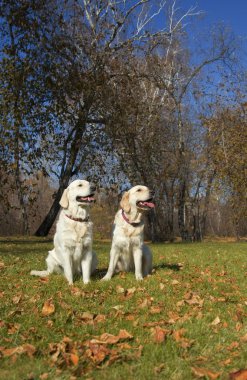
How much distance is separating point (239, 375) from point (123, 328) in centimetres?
144

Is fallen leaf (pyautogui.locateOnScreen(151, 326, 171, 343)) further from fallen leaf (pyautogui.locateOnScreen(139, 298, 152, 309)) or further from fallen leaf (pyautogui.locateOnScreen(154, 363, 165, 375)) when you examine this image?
fallen leaf (pyautogui.locateOnScreen(139, 298, 152, 309))

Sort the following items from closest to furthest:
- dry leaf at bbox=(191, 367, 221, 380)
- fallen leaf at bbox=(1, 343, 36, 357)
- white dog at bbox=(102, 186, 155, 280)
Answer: dry leaf at bbox=(191, 367, 221, 380)
fallen leaf at bbox=(1, 343, 36, 357)
white dog at bbox=(102, 186, 155, 280)

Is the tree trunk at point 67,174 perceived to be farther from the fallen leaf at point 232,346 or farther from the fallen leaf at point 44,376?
the fallen leaf at point 44,376

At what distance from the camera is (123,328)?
4137 mm

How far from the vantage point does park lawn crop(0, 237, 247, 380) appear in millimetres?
3104

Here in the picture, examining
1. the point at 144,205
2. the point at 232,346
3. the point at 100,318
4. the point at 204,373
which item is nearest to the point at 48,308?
the point at 100,318

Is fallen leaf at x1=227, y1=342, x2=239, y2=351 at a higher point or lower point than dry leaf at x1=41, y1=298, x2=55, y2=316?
lower

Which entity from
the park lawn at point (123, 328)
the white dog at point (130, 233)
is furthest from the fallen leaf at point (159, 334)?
the white dog at point (130, 233)

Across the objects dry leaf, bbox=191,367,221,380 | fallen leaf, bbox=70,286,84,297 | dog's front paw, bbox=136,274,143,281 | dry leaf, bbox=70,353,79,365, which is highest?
dog's front paw, bbox=136,274,143,281

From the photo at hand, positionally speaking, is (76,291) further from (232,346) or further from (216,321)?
(232,346)

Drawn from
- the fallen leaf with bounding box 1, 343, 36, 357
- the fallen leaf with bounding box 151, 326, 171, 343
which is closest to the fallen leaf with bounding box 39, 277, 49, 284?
the fallen leaf with bounding box 151, 326, 171, 343

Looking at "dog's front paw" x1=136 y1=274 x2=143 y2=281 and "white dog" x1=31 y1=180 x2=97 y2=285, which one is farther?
"dog's front paw" x1=136 y1=274 x2=143 y2=281

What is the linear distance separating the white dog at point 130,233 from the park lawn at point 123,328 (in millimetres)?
234

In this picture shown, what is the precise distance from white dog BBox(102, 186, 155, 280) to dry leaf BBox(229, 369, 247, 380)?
375 cm
